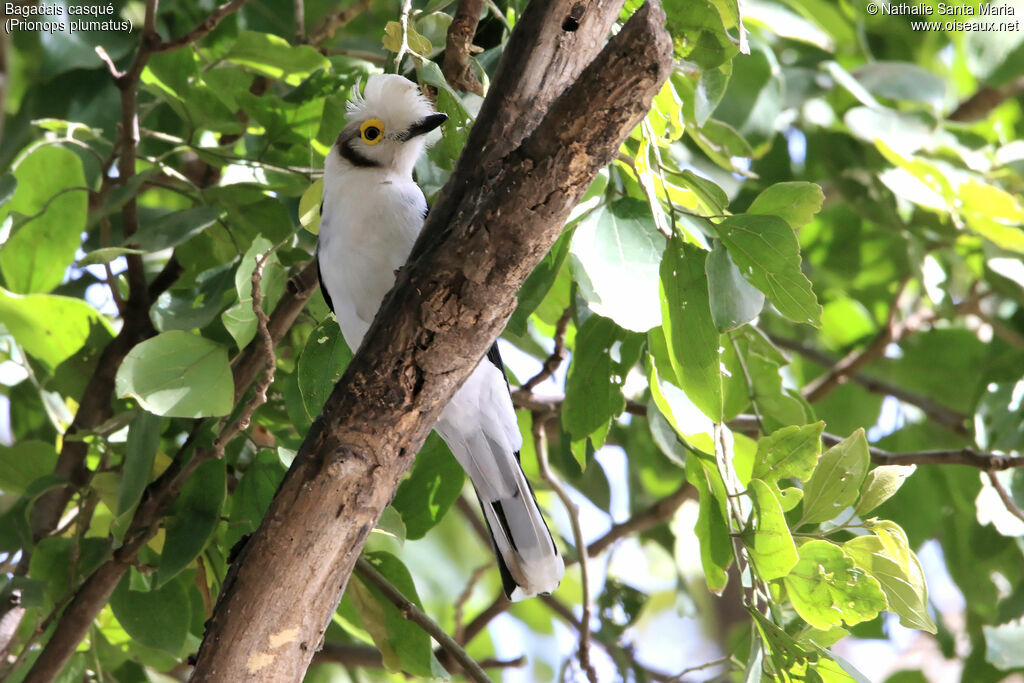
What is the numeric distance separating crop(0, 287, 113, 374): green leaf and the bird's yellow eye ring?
0.81 m

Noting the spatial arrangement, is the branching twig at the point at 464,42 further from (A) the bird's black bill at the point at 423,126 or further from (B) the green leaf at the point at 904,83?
(B) the green leaf at the point at 904,83

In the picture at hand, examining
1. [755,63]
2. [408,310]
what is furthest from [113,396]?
[755,63]

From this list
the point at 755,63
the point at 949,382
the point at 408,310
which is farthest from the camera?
the point at 949,382

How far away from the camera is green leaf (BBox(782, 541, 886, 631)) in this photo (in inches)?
65.4

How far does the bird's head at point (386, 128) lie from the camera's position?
2.47 metres

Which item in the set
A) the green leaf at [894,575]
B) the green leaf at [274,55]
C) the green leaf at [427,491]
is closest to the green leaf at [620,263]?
the green leaf at [894,575]

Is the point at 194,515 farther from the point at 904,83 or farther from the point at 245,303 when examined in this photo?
the point at 904,83

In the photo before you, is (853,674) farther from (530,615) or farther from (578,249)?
(530,615)

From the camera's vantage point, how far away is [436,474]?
7.62 ft

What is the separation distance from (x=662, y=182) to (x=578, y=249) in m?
0.21

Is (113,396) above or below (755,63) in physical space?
below

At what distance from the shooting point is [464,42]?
1.95 metres

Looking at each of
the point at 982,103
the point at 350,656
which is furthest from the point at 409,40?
the point at 982,103

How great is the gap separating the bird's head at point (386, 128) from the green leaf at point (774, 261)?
0.97m
